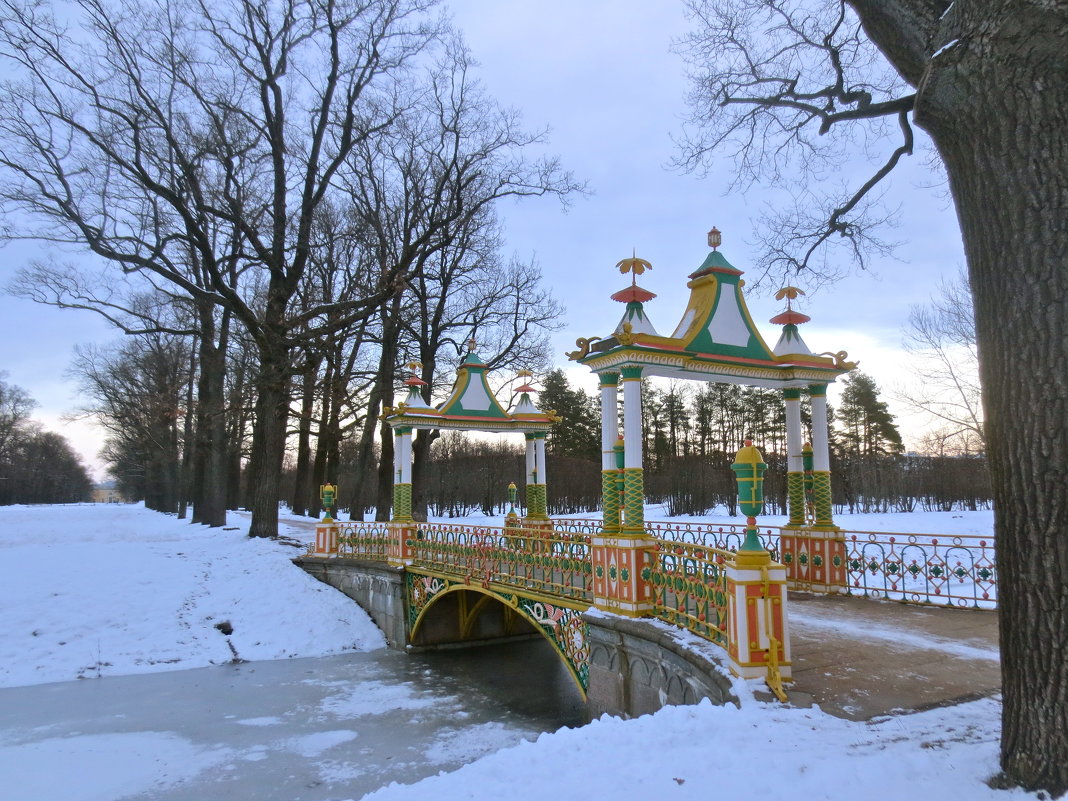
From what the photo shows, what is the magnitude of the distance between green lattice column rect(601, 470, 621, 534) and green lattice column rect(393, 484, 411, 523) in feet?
26.5

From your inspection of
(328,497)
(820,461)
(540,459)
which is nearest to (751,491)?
(820,461)

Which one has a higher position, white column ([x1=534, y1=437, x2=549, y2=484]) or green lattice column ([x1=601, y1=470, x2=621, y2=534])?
white column ([x1=534, y1=437, x2=549, y2=484])

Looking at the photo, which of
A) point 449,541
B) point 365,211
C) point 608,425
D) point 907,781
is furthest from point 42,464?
point 907,781

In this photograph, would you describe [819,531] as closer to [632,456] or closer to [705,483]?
[632,456]

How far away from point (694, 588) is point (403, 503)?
10573 millimetres

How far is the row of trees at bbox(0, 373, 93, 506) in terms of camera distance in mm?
60875

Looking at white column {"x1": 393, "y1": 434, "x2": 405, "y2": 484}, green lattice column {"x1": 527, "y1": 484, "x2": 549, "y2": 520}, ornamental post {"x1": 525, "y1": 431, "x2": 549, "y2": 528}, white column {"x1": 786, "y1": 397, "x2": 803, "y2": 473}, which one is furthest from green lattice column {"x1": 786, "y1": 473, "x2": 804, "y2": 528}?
white column {"x1": 393, "y1": 434, "x2": 405, "y2": 484}

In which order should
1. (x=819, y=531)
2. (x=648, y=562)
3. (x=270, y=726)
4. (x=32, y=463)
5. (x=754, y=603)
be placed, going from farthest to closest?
(x=32, y=463) < (x=819, y=531) < (x=270, y=726) < (x=648, y=562) < (x=754, y=603)

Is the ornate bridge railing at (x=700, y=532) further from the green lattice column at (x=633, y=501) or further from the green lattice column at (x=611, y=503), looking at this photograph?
the green lattice column at (x=633, y=501)

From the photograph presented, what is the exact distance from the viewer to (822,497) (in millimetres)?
10961

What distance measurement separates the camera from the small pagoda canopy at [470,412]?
16.1 metres

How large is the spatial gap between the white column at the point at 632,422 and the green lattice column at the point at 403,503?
8.51m

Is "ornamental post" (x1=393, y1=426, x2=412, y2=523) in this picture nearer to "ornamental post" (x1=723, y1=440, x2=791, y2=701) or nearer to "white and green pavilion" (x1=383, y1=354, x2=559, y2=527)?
"white and green pavilion" (x1=383, y1=354, x2=559, y2=527)

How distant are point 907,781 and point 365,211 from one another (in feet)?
76.1
